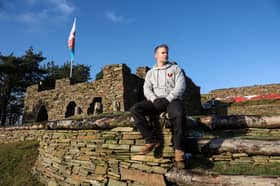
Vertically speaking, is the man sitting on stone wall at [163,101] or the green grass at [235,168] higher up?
the man sitting on stone wall at [163,101]

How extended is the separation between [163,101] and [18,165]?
6572 millimetres

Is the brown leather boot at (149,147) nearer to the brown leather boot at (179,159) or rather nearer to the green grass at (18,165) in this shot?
the brown leather boot at (179,159)

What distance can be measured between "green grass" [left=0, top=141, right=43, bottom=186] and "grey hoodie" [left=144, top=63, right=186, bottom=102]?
4674mm

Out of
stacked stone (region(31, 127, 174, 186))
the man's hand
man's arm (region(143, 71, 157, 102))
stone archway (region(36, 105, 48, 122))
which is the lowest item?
stacked stone (region(31, 127, 174, 186))

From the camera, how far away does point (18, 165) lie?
25.7 ft

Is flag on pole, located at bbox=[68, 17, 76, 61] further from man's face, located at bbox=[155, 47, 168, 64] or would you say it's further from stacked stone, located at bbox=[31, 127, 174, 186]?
man's face, located at bbox=[155, 47, 168, 64]

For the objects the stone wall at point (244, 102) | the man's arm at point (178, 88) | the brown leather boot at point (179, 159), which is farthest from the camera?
the stone wall at point (244, 102)

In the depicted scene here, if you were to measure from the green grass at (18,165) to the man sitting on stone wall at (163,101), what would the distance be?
441cm

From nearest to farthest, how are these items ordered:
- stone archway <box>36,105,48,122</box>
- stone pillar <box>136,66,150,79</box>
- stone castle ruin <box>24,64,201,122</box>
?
stone castle ruin <box>24,64,201,122</box> → stone pillar <box>136,66,150,79</box> → stone archway <box>36,105,48,122</box>

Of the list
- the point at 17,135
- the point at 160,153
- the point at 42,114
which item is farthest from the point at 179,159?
the point at 42,114

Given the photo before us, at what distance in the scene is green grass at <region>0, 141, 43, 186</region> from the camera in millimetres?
6613

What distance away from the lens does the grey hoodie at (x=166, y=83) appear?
3.61 metres

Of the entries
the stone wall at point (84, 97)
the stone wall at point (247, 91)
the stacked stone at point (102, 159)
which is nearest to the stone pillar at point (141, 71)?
the stone wall at point (84, 97)

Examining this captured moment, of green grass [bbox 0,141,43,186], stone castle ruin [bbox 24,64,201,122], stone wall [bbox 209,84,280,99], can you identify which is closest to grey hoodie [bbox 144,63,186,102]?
green grass [bbox 0,141,43,186]
